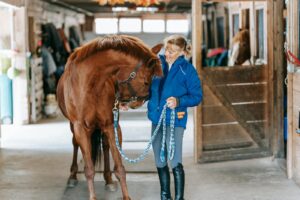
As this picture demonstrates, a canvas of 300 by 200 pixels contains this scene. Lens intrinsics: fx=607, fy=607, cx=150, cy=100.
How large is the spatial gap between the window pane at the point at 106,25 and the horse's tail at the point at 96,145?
14.7 meters

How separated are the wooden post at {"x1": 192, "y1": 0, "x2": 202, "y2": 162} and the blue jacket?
193cm

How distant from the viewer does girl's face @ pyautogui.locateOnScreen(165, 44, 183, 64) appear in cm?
475

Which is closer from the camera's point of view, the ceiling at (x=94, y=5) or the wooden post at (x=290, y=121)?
the wooden post at (x=290, y=121)

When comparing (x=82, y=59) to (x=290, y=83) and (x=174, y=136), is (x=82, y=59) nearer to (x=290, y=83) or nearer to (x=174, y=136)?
(x=174, y=136)

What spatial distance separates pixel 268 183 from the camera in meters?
5.89

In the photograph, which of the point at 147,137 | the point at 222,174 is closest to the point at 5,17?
the point at 147,137

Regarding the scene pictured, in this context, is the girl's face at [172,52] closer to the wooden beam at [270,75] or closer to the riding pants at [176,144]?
the riding pants at [176,144]

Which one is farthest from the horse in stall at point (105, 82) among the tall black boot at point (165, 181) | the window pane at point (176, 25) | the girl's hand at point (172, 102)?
the window pane at point (176, 25)

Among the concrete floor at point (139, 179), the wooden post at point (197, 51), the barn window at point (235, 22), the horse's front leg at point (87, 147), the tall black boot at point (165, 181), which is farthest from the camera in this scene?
the barn window at point (235, 22)

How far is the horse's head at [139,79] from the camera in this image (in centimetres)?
469

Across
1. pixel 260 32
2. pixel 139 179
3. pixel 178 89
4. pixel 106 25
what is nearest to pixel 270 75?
pixel 139 179

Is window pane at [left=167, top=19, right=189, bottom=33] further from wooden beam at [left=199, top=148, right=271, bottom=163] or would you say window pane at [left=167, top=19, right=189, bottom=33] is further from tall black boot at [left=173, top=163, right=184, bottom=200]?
tall black boot at [left=173, top=163, right=184, bottom=200]

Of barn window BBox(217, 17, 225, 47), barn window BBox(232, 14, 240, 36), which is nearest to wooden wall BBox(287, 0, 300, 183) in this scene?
barn window BBox(232, 14, 240, 36)

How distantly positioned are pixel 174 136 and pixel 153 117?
0.23 meters
